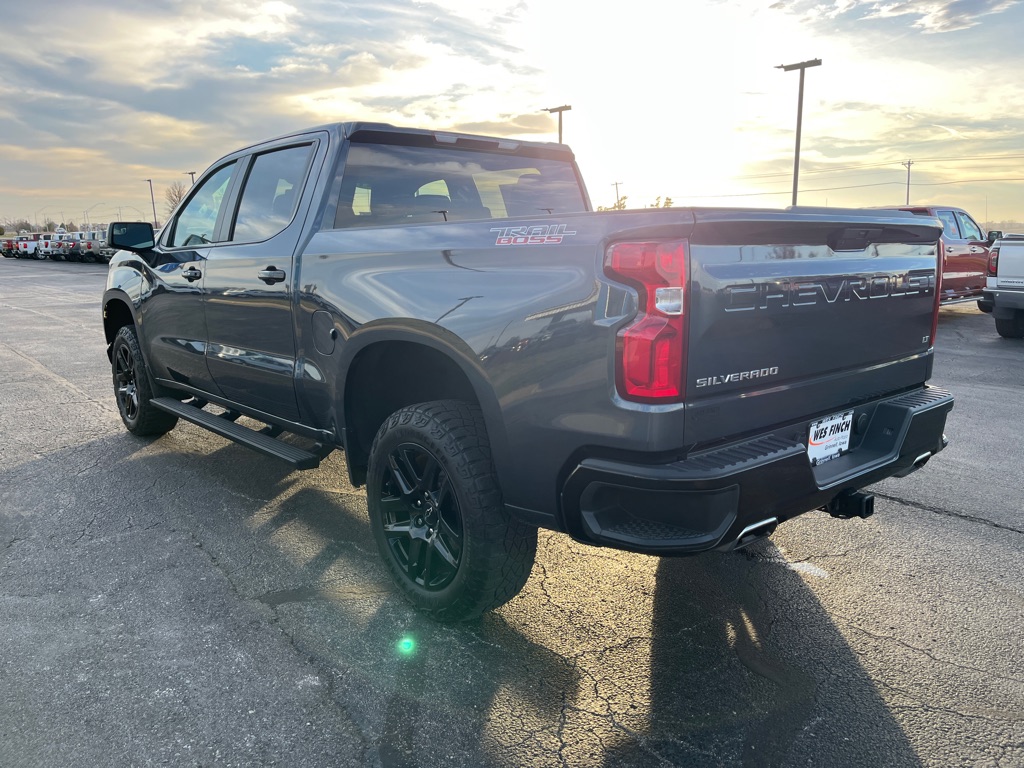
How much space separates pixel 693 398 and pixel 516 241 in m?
0.80

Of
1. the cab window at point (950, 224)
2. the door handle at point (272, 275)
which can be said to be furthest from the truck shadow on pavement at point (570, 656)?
the cab window at point (950, 224)

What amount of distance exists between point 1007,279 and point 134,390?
10.7 m

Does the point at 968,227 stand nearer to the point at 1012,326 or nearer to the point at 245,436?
the point at 1012,326

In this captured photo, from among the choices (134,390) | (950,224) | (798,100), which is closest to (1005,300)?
(950,224)

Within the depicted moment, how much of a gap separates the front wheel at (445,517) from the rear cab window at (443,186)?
1221 millimetres

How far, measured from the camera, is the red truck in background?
13336 mm

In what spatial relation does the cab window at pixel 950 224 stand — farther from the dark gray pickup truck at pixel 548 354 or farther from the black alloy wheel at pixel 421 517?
the black alloy wheel at pixel 421 517

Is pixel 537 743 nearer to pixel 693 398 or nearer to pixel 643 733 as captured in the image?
pixel 643 733

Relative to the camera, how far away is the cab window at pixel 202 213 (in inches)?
181

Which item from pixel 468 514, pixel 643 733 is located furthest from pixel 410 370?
pixel 643 733

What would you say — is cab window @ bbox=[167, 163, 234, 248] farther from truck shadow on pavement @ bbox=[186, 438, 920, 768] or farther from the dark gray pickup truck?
truck shadow on pavement @ bbox=[186, 438, 920, 768]

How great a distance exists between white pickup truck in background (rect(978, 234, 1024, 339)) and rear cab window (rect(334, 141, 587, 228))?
8548mm

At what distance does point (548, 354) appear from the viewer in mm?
2453

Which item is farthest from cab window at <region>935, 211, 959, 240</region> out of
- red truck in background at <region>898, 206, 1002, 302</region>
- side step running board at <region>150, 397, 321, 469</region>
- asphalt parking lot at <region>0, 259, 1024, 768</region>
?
side step running board at <region>150, 397, 321, 469</region>
